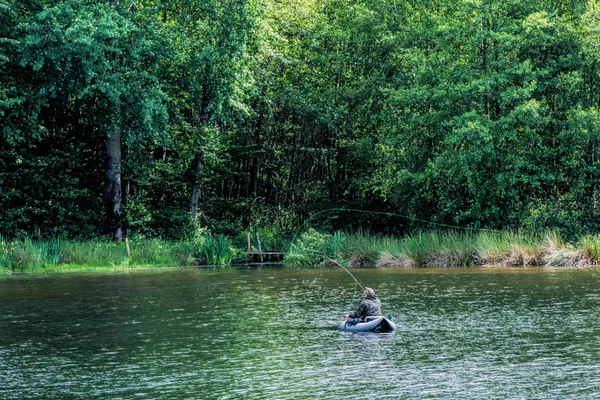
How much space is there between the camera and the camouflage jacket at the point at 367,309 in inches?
682

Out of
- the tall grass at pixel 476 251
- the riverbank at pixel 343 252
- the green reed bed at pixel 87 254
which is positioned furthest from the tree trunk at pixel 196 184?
the tall grass at pixel 476 251

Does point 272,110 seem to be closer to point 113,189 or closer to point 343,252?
point 113,189

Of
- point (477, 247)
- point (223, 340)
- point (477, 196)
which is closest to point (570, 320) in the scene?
point (223, 340)

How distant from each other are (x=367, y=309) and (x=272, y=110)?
91.0 ft

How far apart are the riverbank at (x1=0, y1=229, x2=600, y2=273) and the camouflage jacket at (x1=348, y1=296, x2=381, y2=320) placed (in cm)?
1468

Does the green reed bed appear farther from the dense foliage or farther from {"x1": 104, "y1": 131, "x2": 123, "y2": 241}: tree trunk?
the dense foliage

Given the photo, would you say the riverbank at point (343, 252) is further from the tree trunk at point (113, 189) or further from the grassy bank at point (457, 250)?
the tree trunk at point (113, 189)

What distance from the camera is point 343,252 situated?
3644cm

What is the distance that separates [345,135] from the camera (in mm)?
45312

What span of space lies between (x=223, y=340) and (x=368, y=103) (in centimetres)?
2872

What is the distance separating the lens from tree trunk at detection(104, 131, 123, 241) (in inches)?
1455

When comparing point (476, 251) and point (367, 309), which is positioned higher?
point (476, 251)

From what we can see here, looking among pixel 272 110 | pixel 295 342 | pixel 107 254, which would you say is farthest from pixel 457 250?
pixel 295 342

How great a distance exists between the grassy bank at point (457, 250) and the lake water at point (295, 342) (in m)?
6.14
